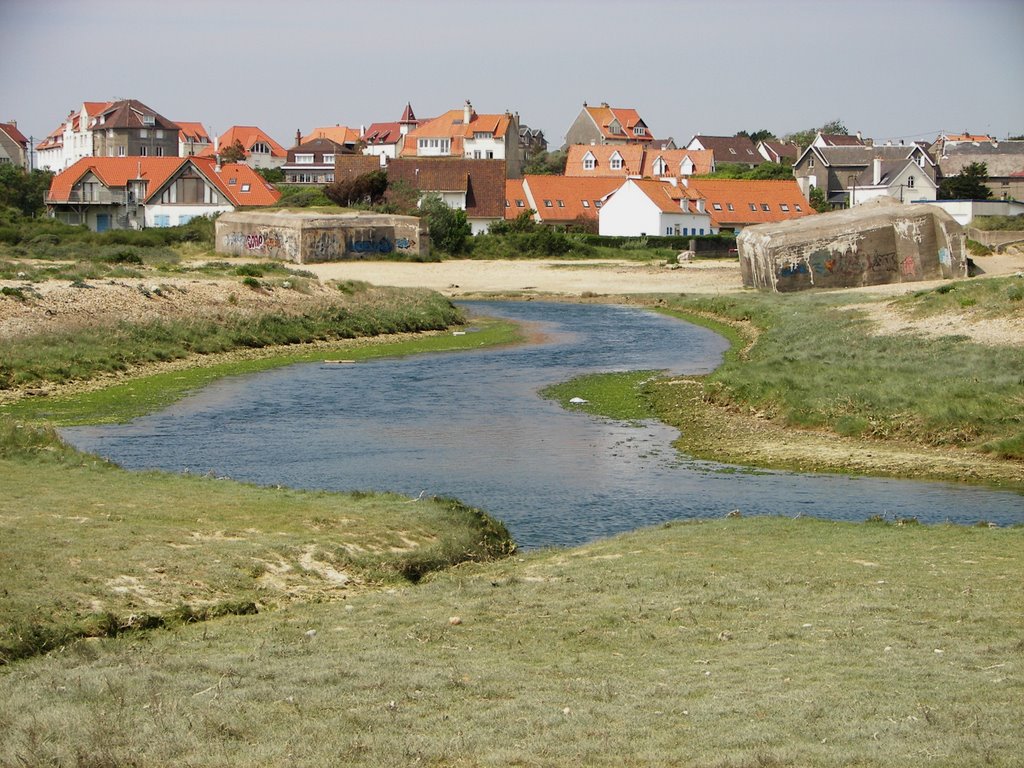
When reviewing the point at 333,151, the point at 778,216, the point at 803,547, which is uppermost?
the point at 333,151

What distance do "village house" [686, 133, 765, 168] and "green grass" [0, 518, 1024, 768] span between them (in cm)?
13743

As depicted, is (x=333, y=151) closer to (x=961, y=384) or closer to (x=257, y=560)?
(x=961, y=384)

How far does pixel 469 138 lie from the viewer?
142625 mm

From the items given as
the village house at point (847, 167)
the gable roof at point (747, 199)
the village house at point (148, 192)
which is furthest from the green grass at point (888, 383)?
the village house at point (847, 167)

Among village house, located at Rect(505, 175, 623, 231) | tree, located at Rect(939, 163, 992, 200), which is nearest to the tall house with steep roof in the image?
village house, located at Rect(505, 175, 623, 231)

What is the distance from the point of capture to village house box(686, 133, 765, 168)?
488 feet

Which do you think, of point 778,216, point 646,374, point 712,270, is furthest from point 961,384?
point 778,216

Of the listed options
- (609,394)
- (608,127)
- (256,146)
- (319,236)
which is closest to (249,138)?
(256,146)

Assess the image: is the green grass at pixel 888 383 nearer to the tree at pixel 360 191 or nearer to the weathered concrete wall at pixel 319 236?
the weathered concrete wall at pixel 319 236

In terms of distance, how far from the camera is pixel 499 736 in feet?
28.8

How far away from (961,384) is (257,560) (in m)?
18.4

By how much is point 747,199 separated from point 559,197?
15220mm

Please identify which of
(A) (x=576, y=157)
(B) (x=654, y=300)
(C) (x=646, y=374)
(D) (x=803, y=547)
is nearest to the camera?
(D) (x=803, y=547)

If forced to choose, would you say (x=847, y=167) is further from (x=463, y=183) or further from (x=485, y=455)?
(x=485, y=455)
